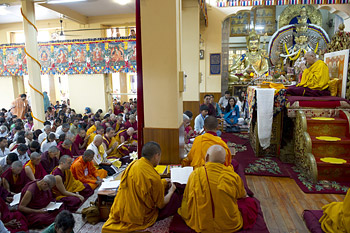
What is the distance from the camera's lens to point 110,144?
19.7ft

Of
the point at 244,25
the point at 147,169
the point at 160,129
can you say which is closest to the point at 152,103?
the point at 160,129

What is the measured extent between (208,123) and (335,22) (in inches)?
536

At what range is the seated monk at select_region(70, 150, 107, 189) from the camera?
450cm

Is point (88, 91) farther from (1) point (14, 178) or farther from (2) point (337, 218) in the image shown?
(2) point (337, 218)

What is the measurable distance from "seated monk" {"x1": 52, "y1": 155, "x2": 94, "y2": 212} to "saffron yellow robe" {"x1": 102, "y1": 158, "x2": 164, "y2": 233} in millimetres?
1471

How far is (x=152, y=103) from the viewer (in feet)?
13.6

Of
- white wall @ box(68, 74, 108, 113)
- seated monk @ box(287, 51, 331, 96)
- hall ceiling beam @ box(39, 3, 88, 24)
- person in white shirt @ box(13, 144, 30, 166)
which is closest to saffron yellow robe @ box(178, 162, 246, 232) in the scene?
person in white shirt @ box(13, 144, 30, 166)

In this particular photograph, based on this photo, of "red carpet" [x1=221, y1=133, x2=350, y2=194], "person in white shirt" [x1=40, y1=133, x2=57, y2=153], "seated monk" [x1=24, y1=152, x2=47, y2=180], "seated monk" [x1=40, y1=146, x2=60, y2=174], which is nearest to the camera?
"seated monk" [x1=24, y1=152, x2=47, y2=180]

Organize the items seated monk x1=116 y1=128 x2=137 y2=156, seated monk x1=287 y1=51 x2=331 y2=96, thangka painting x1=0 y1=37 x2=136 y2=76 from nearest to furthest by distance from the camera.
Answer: seated monk x1=287 y1=51 x2=331 y2=96 → seated monk x1=116 y1=128 x2=137 y2=156 → thangka painting x1=0 y1=37 x2=136 y2=76

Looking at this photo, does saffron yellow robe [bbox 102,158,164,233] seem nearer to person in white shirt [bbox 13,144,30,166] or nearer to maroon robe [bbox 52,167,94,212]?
maroon robe [bbox 52,167,94,212]

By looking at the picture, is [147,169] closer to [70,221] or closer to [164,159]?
[70,221]

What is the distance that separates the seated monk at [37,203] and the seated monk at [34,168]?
2.14ft

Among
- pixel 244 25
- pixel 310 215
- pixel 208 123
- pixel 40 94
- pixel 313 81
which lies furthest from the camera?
pixel 244 25

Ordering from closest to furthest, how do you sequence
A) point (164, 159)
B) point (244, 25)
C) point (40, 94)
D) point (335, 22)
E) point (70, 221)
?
point (70, 221)
point (164, 159)
point (40, 94)
point (335, 22)
point (244, 25)
